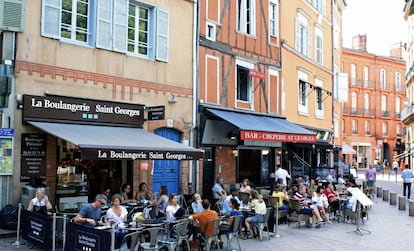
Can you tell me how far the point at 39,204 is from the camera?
1001cm

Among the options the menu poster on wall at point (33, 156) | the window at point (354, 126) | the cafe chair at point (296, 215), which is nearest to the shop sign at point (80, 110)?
the menu poster on wall at point (33, 156)

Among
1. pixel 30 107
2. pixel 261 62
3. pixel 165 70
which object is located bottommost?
pixel 30 107

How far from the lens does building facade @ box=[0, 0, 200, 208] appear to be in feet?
36.3

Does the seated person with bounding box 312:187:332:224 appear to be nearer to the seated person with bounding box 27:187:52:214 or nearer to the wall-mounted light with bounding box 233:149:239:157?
the wall-mounted light with bounding box 233:149:239:157

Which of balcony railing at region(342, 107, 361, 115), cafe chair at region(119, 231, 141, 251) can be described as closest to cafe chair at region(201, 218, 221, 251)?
cafe chair at region(119, 231, 141, 251)

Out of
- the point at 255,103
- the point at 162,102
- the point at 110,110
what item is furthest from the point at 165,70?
the point at 255,103

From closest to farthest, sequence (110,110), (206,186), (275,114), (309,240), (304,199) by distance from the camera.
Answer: (309,240), (110,110), (304,199), (206,186), (275,114)

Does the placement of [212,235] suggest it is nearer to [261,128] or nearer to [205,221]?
[205,221]

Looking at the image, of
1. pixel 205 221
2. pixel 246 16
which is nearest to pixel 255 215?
pixel 205 221

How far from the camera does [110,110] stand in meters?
12.8

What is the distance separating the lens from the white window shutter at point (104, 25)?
41.7 ft

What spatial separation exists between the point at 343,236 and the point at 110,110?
7165 mm

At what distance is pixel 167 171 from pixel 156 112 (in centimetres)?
229

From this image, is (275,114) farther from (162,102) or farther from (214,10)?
(162,102)
